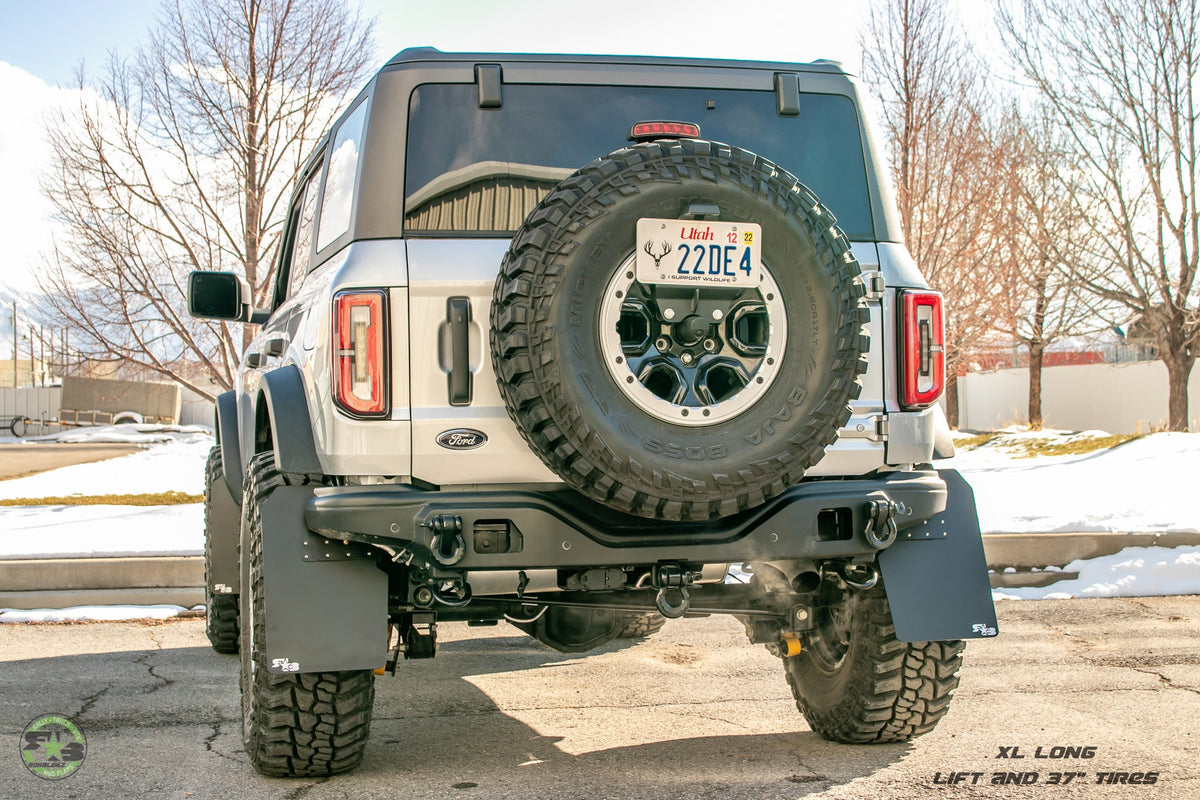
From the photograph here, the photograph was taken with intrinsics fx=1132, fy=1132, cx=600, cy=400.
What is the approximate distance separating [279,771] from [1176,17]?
1816 centimetres

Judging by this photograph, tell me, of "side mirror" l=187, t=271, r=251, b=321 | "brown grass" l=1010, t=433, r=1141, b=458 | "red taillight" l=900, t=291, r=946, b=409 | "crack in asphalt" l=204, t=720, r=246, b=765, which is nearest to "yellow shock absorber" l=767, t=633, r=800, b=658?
"red taillight" l=900, t=291, r=946, b=409

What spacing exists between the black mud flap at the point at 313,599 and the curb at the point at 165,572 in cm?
426

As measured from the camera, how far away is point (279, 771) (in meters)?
3.48

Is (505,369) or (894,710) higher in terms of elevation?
(505,369)

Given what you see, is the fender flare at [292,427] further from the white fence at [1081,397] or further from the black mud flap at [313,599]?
the white fence at [1081,397]

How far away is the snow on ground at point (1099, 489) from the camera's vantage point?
805 centimetres

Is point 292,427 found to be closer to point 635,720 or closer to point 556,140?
point 556,140

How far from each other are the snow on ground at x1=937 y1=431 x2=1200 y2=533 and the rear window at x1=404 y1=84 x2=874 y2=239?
10.2ft

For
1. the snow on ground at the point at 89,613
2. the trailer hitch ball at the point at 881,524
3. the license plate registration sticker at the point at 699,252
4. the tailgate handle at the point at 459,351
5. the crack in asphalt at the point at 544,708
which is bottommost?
the crack in asphalt at the point at 544,708

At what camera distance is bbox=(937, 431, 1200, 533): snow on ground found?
8055 millimetres

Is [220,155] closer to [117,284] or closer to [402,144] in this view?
[117,284]

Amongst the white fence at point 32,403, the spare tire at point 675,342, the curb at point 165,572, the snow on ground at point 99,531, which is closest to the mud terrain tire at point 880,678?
the spare tire at point 675,342

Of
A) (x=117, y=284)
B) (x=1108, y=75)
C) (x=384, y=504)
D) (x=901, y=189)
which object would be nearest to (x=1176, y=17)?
(x=1108, y=75)

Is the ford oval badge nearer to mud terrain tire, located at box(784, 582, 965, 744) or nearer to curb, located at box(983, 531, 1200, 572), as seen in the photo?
mud terrain tire, located at box(784, 582, 965, 744)
